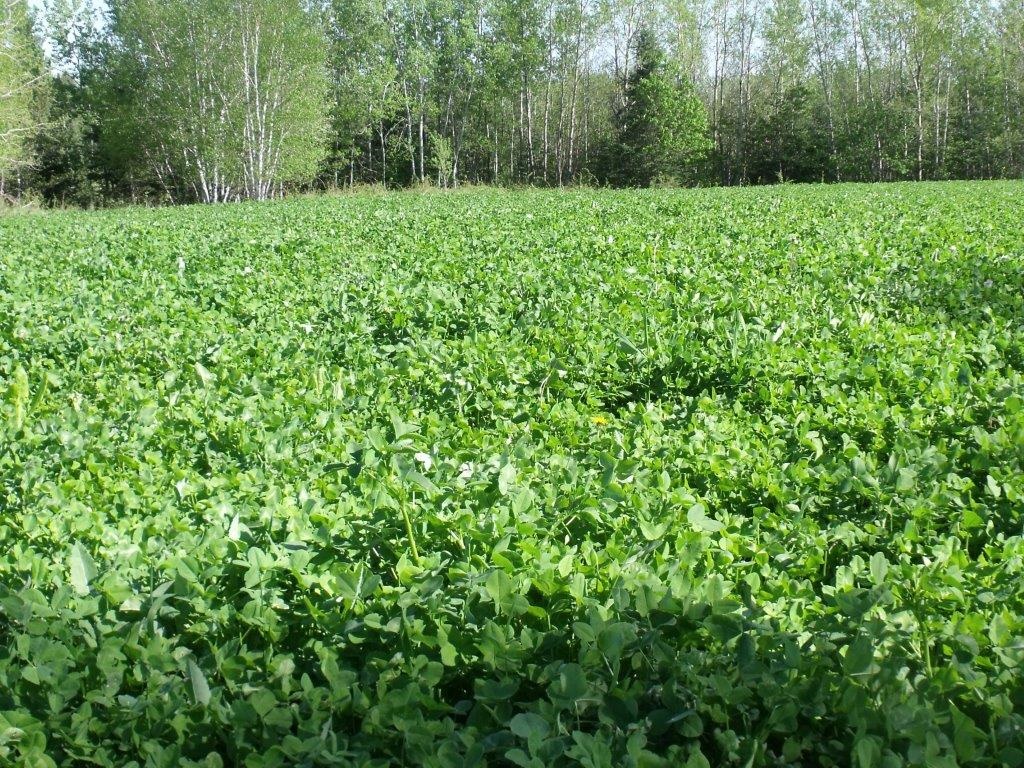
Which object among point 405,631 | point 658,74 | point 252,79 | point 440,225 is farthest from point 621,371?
point 658,74

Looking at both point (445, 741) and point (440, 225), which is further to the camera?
point (440, 225)

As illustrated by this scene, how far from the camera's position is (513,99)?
2093 inches

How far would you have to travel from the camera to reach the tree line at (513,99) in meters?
39.1

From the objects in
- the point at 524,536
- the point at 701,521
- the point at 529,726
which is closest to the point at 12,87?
the point at 524,536

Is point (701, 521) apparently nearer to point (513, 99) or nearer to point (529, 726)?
point (529, 726)

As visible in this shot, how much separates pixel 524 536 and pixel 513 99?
177 ft

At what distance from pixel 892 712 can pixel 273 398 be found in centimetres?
337

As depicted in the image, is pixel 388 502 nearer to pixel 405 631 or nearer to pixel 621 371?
pixel 405 631

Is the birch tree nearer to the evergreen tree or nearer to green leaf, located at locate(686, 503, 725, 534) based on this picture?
the evergreen tree

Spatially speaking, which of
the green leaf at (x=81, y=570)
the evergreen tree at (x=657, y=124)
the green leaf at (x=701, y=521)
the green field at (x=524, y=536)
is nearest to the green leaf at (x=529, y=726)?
the green field at (x=524, y=536)

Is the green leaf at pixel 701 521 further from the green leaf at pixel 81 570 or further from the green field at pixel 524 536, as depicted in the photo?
the green leaf at pixel 81 570

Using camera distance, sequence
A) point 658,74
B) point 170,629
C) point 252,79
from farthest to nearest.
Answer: point 658,74 → point 252,79 → point 170,629

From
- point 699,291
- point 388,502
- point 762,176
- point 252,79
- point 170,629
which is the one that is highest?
point 252,79

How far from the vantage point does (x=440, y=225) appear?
43.9 feet
